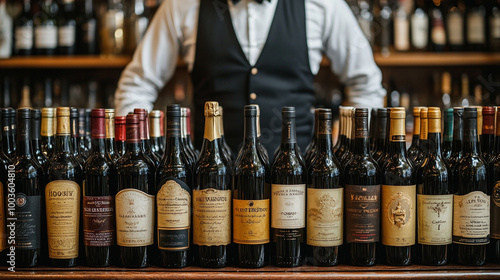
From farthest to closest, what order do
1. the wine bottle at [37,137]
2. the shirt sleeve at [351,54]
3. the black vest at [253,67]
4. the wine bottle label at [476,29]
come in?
the wine bottle label at [476,29], the shirt sleeve at [351,54], the black vest at [253,67], the wine bottle at [37,137]

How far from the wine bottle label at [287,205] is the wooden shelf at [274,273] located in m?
0.09

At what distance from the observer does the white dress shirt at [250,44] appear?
6.06ft

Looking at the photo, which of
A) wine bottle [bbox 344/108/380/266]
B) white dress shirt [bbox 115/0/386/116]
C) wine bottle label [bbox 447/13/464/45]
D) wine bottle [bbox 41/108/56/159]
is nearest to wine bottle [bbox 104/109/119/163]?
wine bottle [bbox 41/108/56/159]

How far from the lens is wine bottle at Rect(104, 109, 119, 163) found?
3.73ft

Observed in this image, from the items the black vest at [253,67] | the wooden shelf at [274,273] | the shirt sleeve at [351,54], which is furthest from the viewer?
the shirt sleeve at [351,54]

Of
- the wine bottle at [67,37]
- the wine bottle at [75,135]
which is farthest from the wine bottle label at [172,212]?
the wine bottle at [67,37]

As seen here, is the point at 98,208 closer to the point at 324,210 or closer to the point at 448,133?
the point at 324,210

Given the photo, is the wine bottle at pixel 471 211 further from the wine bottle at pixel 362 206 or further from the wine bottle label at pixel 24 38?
the wine bottle label at pixel 24 38

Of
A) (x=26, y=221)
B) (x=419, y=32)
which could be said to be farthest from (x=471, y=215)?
(x=419, y=32)

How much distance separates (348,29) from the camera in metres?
1.92

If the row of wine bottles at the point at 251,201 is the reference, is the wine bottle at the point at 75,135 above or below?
above

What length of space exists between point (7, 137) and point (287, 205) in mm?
666

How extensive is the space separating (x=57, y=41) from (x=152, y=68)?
2.94 ft

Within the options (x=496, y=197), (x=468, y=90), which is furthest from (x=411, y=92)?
(x=496, y=197)
